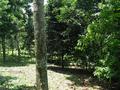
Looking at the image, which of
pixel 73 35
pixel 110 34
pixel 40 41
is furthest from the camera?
pixel 73 35

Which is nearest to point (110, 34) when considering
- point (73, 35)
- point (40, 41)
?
point (73, 35)

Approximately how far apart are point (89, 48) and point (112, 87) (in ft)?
12.5

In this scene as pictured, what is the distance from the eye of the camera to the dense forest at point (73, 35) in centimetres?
533

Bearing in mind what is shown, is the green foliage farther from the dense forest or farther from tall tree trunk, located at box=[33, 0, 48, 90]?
tall tree trunk, located at box=[33, 0, 48, 90]

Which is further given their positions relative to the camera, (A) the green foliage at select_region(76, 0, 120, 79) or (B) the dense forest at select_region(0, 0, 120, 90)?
(A) the green foliage at select_region(76, 0, 120, 79)

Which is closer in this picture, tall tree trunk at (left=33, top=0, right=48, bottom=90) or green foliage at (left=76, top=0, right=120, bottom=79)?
tall tree trunk at (left=33, top=0, right=48, bottom=90)

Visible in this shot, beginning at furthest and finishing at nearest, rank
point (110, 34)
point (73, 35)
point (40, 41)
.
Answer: point (73, 35)
point (110, 34)
point (40, 41)

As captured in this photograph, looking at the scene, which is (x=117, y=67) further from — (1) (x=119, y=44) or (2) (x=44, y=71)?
(2) (x=44, y=71)

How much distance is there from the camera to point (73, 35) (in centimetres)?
2486

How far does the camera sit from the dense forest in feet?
17.5

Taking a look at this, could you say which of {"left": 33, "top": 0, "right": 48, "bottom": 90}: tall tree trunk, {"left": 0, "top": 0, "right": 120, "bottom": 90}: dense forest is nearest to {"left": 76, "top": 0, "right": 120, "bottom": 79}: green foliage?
{"left": 0, "top": 0, "right": 120, "bottom": 90}: dense forest

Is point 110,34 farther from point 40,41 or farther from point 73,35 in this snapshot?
point 40,41

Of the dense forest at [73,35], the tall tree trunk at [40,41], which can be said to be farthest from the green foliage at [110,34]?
the tall tree trunk at [40,41]

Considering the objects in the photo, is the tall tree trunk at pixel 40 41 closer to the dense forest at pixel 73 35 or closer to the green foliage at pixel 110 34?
the dense forest at pixel 73 35
